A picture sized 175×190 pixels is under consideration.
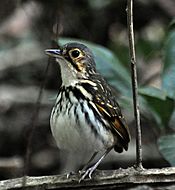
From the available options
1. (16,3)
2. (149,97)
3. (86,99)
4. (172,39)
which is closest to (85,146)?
(86,99)

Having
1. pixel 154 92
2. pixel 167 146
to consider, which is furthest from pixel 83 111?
pixel 154 92

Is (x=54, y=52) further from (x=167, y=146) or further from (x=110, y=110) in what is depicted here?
(x=167, y=146)

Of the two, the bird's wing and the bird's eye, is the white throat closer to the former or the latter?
the bird's eye

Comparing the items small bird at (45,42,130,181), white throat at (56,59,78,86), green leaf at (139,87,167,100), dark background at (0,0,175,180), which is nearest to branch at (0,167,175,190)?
small bird at (45,42,130,181)

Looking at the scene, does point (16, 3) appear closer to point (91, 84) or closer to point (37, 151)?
point (37, 151)

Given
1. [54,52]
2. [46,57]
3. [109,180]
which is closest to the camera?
[109,180]

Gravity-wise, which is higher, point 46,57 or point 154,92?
point 46,57
